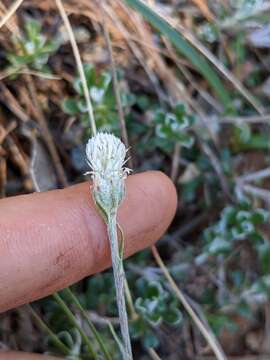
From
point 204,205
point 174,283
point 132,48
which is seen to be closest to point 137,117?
point 132,48

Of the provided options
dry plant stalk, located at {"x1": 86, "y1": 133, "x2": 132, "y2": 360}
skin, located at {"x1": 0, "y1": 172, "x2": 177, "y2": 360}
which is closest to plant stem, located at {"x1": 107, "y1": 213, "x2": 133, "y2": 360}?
dry plant stalk, located at {"x1": 86, "y1": 133, "x2": 132, "y2": 360}

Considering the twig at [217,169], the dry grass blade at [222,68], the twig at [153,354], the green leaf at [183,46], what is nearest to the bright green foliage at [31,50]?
the green leaf at [183,46]

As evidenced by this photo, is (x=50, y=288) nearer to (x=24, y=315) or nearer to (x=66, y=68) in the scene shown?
(x=24, y=315)

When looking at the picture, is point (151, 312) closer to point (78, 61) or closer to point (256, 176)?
point (256, 176)

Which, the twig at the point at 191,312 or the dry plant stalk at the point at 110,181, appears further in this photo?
the twig at the point at 191,312

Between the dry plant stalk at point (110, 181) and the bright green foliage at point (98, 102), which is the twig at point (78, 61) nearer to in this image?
the bright green foliage at point (98, 102)

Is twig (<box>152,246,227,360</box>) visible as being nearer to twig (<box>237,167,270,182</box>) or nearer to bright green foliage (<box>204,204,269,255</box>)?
bright green foliage (<box>204,204,269,255</box>)
